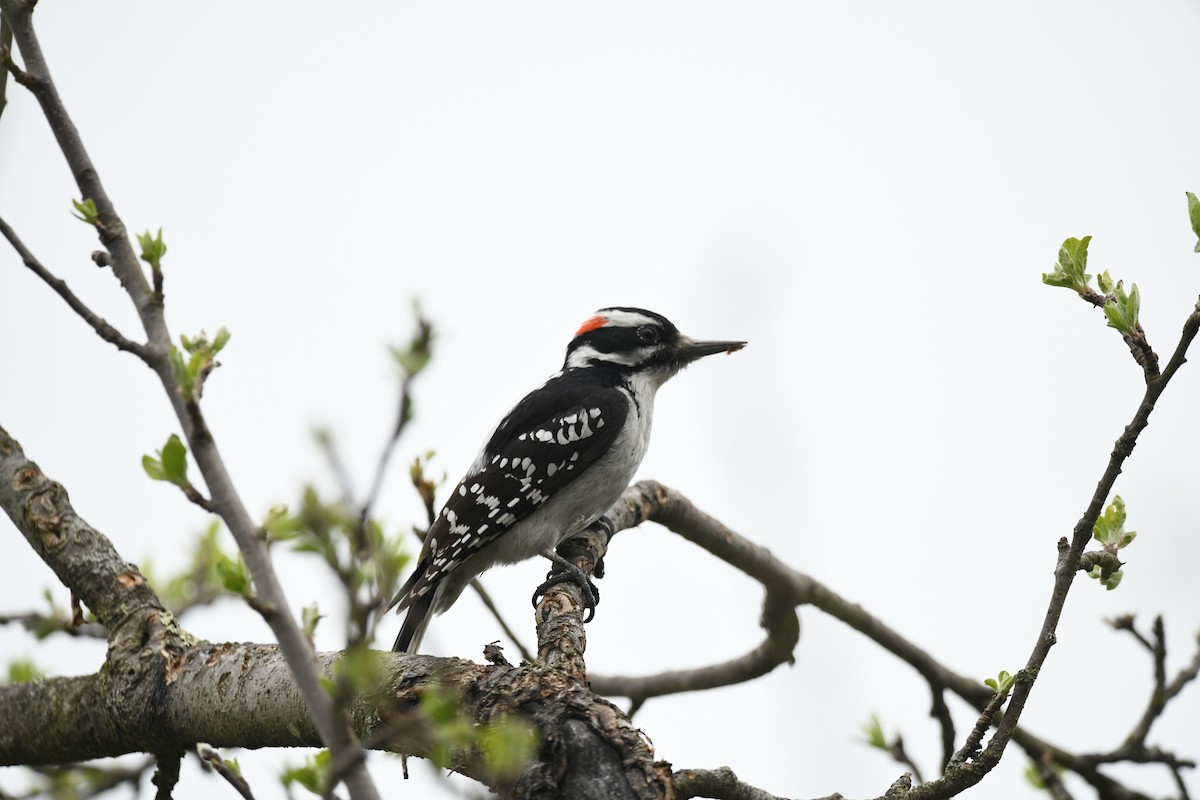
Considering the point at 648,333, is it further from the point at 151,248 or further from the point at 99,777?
the point at 151,248

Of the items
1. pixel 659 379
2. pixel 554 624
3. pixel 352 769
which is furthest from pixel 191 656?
pixel 659 379

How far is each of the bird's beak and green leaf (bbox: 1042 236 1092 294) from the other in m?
2.88

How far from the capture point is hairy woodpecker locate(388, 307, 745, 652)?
4.43 m

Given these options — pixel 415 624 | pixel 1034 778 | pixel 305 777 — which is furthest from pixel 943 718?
pixel 305 777

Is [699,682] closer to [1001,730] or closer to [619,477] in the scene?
[619,477]

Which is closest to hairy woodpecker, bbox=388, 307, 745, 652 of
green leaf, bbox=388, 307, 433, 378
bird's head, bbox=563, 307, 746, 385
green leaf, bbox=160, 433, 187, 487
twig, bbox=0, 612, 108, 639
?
bird's head, bbox=563, 307, 746, 385

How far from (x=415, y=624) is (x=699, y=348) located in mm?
2054

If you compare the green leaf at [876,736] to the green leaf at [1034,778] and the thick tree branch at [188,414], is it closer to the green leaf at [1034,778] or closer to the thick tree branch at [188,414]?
the green leaf at [1034,778]

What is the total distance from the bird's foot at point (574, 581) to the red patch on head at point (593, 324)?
1.68 metres

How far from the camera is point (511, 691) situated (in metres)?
2.18

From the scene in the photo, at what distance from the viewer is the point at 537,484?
4.68 m

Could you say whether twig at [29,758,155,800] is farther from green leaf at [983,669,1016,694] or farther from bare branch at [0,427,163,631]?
green leaf at [983,669,1016,694]

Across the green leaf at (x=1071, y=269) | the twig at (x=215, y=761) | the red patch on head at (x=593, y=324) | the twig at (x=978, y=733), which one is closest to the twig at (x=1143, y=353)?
the green leaf at (x=1071, y=269)

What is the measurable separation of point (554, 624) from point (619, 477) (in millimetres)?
1951
